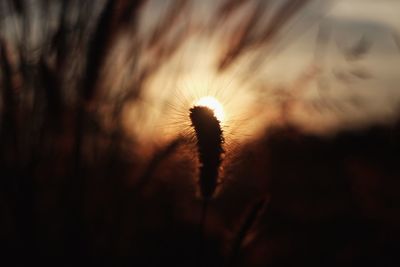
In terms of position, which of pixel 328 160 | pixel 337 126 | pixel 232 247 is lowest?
pixel 232 247

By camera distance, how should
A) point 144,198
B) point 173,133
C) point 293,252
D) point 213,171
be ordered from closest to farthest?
point 213,171
point 173,133
point 293,252
point 144,198

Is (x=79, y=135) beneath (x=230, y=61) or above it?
beneath

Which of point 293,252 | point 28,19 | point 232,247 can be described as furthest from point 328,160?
point 28,19

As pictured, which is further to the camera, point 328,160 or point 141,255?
point 328,160

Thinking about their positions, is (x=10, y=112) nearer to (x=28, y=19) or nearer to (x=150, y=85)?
(x=28, y=19)

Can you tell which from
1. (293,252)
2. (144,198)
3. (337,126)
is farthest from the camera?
(337,126)

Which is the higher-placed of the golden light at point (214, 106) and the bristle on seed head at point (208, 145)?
the golden light at point (214, 106)

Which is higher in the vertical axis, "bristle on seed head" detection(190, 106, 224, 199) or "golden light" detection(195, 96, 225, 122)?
"golden light" detection(195, 96, 225, 122)
